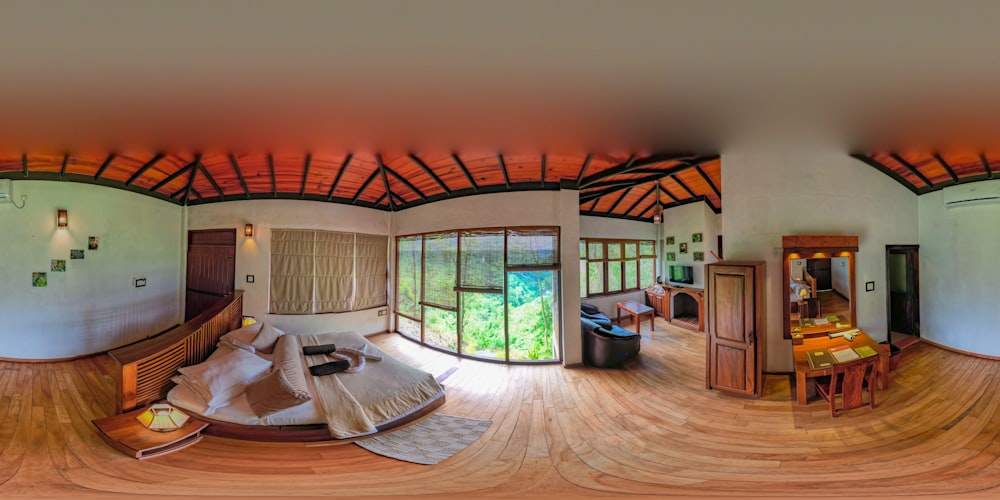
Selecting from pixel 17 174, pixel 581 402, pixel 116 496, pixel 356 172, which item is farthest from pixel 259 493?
pixel 17 174

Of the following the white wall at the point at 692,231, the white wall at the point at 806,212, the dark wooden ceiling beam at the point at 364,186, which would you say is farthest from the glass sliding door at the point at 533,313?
the white wall at the point at 692,231

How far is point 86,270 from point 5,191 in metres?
0.89

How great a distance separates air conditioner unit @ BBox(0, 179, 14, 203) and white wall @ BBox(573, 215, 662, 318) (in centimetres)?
649

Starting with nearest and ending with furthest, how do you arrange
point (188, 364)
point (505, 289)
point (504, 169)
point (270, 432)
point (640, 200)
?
point (270, 432)
point (188, 364)
point (504, 169)
point (505, 289)
point (640, 200)

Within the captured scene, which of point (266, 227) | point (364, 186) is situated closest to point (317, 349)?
point (266, 227)

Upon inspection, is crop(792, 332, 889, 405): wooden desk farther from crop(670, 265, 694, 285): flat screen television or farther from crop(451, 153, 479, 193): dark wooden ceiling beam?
crop(670, 265, 694, 285): flat screen television

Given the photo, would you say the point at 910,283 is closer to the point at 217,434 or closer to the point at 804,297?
the point at 804,297

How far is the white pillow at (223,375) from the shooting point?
1629 millimetres

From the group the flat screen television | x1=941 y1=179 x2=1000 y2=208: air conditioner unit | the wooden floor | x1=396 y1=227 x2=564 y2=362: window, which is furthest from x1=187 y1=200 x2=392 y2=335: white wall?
the flat screen television

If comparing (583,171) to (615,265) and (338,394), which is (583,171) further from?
(615,265)

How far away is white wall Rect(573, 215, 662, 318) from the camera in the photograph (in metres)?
5.84

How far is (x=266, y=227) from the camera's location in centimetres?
183

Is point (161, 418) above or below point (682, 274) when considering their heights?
A: below

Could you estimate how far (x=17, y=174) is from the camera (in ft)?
7.62
